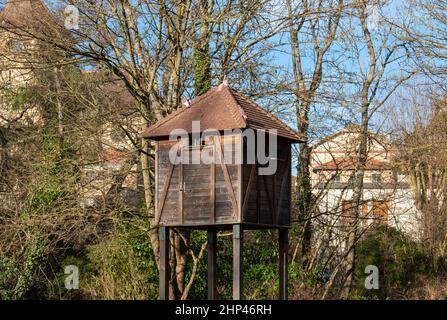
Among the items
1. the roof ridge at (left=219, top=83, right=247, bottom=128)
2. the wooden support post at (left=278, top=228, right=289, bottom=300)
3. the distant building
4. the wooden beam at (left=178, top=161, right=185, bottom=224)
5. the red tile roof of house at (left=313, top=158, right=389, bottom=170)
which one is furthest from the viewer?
the red tile roof of house at (left=313, top=158, right=389, bottom=170)

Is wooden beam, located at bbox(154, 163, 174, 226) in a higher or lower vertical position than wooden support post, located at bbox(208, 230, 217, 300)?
higher

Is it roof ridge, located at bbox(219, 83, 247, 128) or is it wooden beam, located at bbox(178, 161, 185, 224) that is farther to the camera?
wooden beam, located at bbox(178, 161, 185, 224)

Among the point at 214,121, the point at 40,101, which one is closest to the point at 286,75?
the point at 214,121

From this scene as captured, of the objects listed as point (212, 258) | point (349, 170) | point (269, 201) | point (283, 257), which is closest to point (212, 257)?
point (212, 258)

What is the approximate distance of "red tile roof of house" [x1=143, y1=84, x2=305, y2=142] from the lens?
1155cm

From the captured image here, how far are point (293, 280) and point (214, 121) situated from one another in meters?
7.11

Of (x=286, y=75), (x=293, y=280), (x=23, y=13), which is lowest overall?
(x=293, y=280)

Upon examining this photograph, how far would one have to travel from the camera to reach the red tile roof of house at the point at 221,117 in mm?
11555

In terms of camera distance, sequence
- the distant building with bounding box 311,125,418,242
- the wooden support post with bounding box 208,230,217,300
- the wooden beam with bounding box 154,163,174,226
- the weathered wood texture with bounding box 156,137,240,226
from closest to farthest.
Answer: the weathered wood texture with bounding box 156,137,240,226
the wooden beam with bounding box 154,163,174,226
the wooden support post with bounding box 208,230,217,300
the distant building with bounding box 311,125,418,242

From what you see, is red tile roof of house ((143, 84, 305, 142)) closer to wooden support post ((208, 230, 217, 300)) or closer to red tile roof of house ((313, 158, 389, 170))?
wooden support post ((208, 230, 217, 300))

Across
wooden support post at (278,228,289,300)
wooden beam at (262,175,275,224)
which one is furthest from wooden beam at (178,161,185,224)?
wooden support post at (278,228,289,300)

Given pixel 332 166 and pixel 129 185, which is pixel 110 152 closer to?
pixel 129 185
